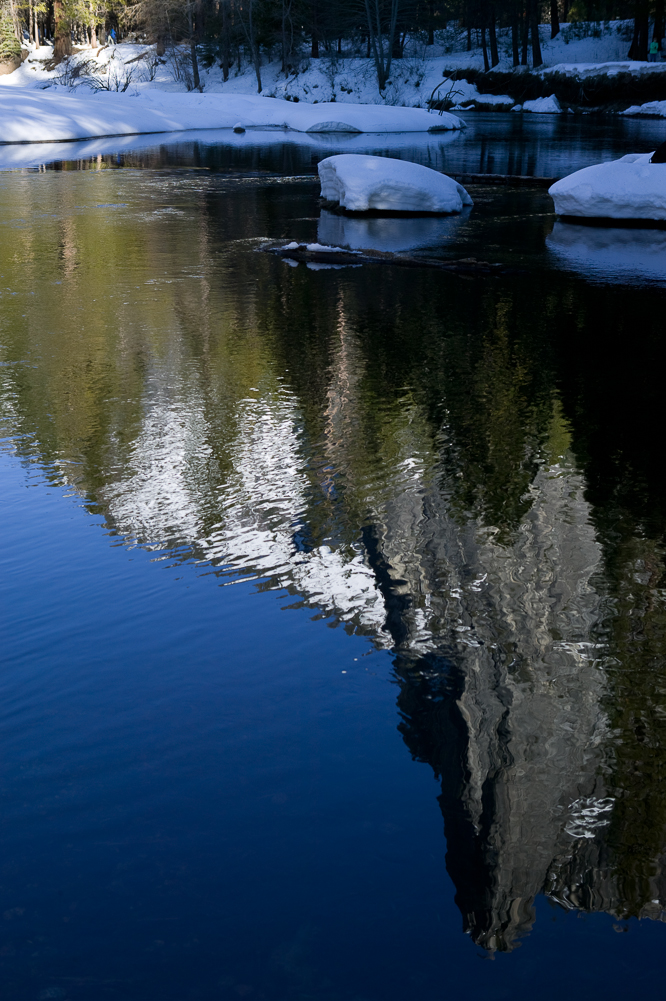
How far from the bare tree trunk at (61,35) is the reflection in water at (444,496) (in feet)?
190

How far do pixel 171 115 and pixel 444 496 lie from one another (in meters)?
39.0

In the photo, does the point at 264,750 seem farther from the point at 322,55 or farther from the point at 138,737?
the point at 322,55

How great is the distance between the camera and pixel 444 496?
4922 millimetres

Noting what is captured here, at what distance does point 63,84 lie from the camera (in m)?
52.2

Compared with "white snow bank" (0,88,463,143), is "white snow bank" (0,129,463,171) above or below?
below

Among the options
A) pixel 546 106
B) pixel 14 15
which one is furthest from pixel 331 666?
pixel 14 15

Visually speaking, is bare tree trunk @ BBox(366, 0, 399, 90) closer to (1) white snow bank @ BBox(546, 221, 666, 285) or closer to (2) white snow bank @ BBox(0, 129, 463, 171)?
(2) white snow bank @ BBox(0, 129, 463, 171)

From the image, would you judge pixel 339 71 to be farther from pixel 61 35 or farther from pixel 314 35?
pixel 61 35

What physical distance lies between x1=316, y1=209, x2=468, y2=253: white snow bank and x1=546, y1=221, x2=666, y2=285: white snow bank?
5.51 ft

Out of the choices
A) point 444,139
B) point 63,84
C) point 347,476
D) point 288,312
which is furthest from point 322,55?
point 347,476

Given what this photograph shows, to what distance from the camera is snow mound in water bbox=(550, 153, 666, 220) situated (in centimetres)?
1404

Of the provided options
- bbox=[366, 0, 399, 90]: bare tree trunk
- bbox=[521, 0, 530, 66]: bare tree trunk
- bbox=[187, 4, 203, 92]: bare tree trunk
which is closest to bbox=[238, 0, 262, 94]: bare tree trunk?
bbox=[187, 4, 203, 92]: bare tree trunk

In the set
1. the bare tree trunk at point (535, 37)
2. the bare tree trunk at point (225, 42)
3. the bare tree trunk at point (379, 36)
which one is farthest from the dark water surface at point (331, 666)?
the bare tree trunk at point (225, 42)

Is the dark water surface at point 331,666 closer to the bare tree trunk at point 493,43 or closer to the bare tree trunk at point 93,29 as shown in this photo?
the bare tree trunk at point 493,43
